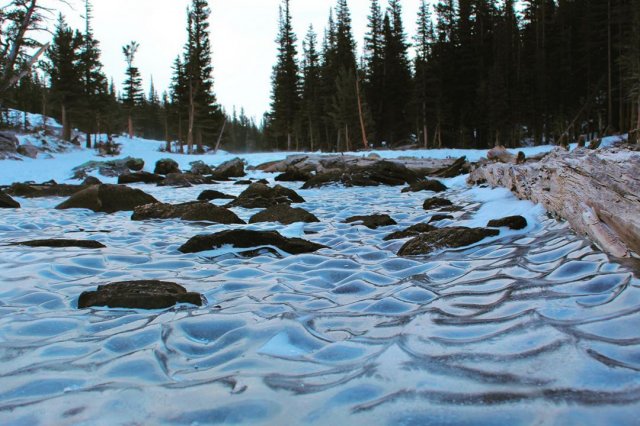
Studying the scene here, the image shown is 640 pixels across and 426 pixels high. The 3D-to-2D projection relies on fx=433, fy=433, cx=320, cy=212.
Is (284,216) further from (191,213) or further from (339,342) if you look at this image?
(339,342)

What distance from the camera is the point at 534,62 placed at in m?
42.1

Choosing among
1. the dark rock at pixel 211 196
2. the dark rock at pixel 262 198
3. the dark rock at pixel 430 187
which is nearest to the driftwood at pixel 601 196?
the dark rock at pixel 262 198

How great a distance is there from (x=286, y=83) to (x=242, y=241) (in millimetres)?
44084

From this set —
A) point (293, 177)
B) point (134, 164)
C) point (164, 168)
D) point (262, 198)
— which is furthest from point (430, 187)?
point (134, 164)

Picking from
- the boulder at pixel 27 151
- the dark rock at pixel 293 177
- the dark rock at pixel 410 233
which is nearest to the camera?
the dark rock at pixel 410 233

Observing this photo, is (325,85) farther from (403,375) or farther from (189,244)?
(403,375)

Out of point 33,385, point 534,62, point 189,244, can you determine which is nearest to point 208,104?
point 534,62

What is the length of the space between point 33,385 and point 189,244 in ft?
9.74

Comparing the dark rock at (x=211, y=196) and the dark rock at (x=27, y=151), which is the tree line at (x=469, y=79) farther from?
the dark rock at (x=211, y=196)

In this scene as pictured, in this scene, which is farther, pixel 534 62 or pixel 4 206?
pixel 534 62

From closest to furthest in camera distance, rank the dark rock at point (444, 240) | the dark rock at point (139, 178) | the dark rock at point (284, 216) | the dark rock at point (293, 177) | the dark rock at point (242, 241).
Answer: the dark rock at point (444, 240), the dark rock at point (242, 241), the dark rock at point (284, 216), the dark rock at point (139, 178), the dark rock at point (293, 177)

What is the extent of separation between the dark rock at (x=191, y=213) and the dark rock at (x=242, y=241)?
6.89 ft

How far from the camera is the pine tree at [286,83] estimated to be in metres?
46.7

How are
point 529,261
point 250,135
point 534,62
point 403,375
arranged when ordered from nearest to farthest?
point 403,375 < point 529,261 < point 534,62 < point 250,135
